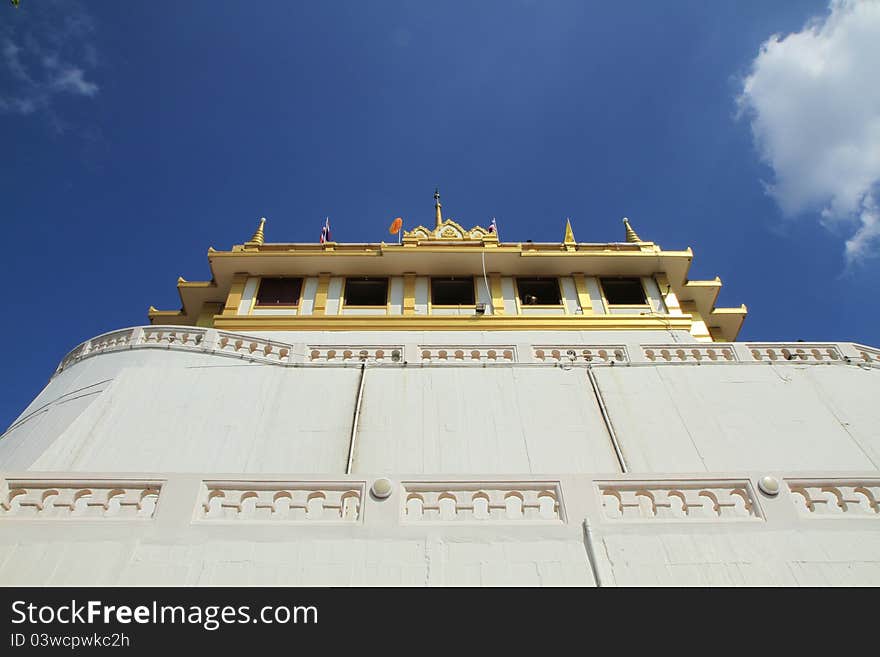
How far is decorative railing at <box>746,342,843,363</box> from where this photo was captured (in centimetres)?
1293

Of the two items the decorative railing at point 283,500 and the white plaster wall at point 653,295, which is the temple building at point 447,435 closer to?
the decorative railing at point 283,500

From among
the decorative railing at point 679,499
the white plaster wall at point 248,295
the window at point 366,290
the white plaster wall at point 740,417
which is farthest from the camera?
the window at point 366,290

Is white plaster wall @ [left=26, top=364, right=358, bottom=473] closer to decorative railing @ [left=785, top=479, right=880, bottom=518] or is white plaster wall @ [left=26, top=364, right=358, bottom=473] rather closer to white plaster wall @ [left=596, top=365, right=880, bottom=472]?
white plaster wall @ [left=596, top=365, right=880, bottom=472]

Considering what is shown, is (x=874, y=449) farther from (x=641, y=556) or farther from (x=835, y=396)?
(x=641, y=556)

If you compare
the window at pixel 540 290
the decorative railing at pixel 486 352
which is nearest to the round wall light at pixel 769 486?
the decorative railing at pixel 486 352

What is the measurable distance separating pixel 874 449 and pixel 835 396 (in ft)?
5.46

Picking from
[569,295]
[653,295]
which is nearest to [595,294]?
[569,295]

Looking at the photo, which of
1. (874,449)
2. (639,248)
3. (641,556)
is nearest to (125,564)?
(641,556)

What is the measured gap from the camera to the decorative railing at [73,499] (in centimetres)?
648

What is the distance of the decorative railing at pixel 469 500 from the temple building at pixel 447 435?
0.09 feet

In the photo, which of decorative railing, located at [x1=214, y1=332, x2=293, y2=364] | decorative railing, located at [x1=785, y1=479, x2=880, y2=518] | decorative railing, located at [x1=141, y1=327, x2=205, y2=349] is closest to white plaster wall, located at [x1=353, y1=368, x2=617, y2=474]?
decorative railing, located at [x1=214, y1=332, x2=293, y2=364]

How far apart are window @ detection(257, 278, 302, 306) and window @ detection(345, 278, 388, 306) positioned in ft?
6.08
